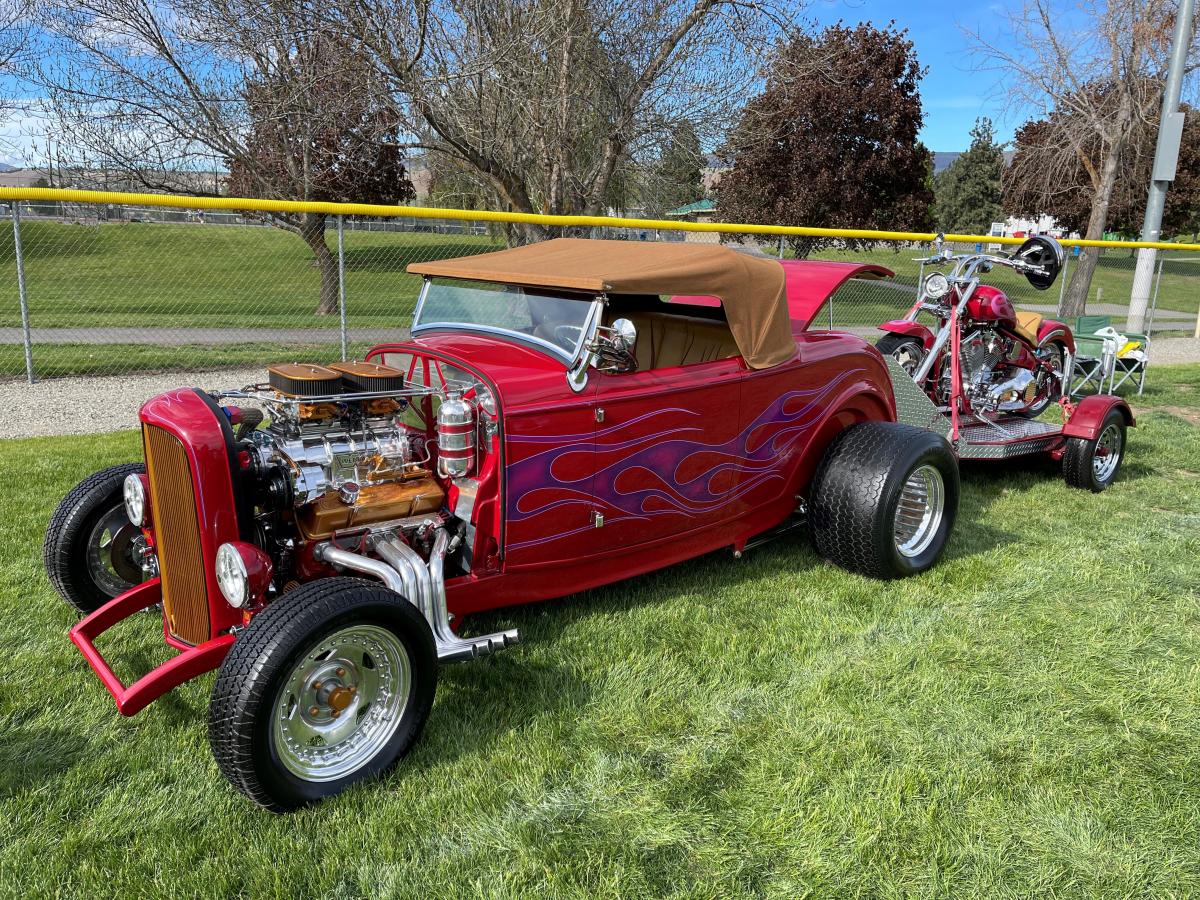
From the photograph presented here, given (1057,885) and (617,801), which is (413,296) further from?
(1057,885)

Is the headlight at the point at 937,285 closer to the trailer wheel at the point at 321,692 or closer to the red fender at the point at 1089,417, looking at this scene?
the red fender at the point at 1089,417

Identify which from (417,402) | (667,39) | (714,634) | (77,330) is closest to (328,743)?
(417,402)

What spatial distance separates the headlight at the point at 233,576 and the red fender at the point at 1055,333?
6.52 metres

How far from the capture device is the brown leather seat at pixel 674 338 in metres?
4.63

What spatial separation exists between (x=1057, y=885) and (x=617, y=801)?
1.30 metres

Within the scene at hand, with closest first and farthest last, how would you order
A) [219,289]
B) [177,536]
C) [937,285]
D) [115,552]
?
[177,536]
[115,552]
[937,285]
[219,289]

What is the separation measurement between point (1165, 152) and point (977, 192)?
148 feet

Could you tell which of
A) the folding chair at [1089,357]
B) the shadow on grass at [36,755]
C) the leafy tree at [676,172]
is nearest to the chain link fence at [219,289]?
the leafy tree at [676,172]

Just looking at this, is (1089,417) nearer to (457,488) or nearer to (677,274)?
(677,274)

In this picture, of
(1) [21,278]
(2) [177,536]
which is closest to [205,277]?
(1) [21,278]

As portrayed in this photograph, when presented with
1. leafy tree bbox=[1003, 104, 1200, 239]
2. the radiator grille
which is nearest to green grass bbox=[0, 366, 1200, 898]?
the radiator grille

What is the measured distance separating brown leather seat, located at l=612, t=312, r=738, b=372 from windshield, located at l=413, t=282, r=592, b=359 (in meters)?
0.89

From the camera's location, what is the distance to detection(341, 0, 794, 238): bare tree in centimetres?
870

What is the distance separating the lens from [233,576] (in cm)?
Result: 273
